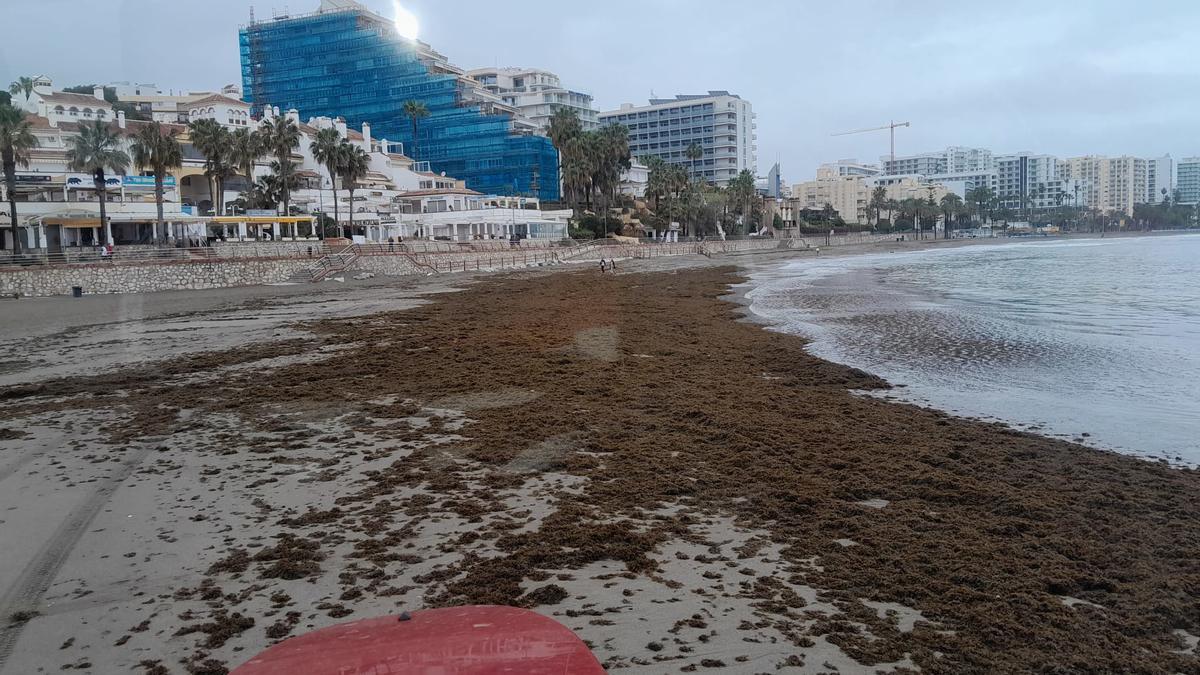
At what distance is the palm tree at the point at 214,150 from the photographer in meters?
60.2

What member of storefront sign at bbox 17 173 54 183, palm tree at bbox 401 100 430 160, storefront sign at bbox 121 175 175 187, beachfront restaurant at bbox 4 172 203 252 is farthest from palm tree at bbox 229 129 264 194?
palm tree at bbox 401 100 430 160

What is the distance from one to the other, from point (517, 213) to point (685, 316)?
57106 mm

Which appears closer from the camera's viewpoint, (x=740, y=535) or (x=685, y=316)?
(x=740, y=535)

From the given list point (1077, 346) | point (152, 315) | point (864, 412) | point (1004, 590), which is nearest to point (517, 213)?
point (152, 315)

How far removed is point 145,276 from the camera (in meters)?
42.9

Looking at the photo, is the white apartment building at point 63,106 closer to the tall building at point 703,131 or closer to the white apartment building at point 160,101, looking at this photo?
the white apartment building at point 160,101

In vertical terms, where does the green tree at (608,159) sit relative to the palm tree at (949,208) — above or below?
above

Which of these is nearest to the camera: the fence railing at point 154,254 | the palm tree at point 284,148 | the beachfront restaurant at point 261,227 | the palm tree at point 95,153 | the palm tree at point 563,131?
the fence railing at point 154,254

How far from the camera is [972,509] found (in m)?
6.78

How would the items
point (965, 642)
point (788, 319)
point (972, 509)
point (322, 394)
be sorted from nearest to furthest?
point (965, 642) < point (972, 509) < point (322, 394) < point (788, 319)

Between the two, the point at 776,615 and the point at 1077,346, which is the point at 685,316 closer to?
the point at 1077,346

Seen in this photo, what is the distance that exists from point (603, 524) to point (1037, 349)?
1412 centimetres

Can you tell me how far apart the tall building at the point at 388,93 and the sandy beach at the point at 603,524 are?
100311 millimetres

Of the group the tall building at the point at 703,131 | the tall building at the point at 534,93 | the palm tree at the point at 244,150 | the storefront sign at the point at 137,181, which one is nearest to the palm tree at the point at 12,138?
the storefront sign at the point at 137,181
